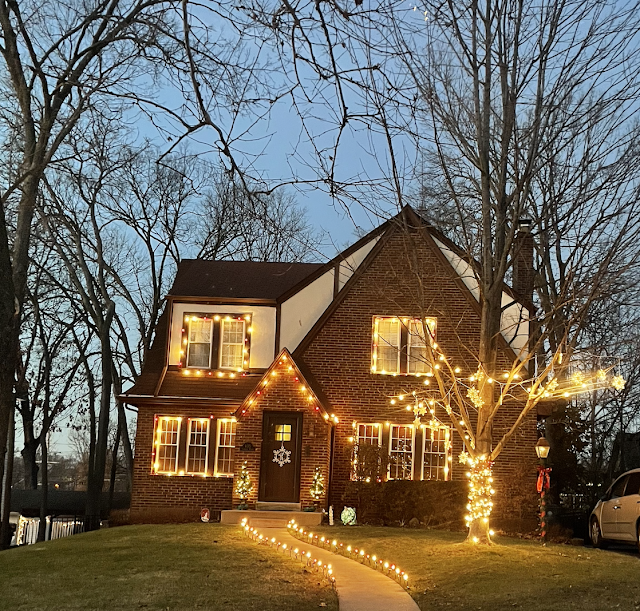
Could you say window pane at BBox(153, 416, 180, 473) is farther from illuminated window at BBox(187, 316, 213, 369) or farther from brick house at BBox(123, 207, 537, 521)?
illuminated window at BBox(187, 316, 213, 369)

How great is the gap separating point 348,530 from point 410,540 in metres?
2.51

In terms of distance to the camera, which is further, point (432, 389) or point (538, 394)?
point (432, 389)

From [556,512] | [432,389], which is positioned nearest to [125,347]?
[432,389]

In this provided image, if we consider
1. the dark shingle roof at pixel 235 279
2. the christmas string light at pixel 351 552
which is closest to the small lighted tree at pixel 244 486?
the christmas string light at pixel 351 552

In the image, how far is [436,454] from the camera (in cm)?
2148

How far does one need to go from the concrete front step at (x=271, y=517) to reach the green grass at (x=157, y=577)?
3.30 metres

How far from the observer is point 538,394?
14812mm

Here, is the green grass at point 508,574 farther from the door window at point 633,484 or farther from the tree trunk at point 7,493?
the tree trunk at point 7,493

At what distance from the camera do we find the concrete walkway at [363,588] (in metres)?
9.63

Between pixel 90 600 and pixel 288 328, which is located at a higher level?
pixel 288 328

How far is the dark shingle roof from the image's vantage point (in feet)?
76.0

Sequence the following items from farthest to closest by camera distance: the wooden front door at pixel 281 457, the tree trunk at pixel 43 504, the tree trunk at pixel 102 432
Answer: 1. the tree trunk at pixel 102 432
2. the tree trunk at pixel 43 504
3. the wooden front door at pixel 281 457

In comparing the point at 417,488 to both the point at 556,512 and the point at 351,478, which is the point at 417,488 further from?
the point at 556,512

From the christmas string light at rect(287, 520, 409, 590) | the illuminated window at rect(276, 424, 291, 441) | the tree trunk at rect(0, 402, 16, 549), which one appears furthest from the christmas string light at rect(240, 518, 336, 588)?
the tree trunk at rect(0, 402, 16, 549)
